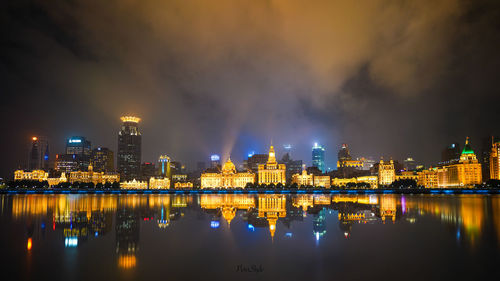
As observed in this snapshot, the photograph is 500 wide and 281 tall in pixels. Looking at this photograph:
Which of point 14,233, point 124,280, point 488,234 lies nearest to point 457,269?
point 488,234

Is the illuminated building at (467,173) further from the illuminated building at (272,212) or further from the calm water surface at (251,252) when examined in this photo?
the calm water surface at (251,252)

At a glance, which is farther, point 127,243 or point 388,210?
point 388,210

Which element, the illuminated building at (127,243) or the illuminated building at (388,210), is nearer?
the illuminated building at (127,243)

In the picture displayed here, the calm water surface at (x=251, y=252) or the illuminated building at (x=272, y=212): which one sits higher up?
the calm water surface at (x=251, y=252)

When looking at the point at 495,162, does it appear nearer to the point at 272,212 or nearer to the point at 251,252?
the point at 272,212

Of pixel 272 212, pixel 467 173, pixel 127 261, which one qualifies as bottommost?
pixel 272 212

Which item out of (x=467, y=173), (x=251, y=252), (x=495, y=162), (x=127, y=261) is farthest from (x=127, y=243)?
(x=467, y=173)

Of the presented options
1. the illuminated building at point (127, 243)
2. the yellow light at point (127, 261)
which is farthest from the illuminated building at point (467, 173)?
the yellow light at point (127, 261)

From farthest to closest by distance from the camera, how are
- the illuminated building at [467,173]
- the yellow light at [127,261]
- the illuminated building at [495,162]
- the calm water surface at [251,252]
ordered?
1. the illuminated building at [467,173]
2. the illuminated building at [495,162]
3. the yellow light at [127,261]
4. the calm water surface at [251,252]

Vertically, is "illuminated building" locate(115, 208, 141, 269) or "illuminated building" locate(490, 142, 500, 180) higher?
"illuminated building" locate(490, 142, 500, 180)

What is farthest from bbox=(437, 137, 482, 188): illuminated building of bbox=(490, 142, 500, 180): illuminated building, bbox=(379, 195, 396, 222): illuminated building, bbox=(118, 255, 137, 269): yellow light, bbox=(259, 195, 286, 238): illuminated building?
bbox=(118, 255, 137, 269): yellow light

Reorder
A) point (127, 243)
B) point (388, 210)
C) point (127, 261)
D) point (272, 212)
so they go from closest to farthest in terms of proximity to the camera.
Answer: point (127, 261)
point (127, 243)
point (272, 212)
point (388, 210)

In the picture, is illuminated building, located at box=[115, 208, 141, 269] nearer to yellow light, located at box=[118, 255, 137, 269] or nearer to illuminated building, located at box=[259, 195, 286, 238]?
yellow light, located at box=[118, 255, 137, 269]

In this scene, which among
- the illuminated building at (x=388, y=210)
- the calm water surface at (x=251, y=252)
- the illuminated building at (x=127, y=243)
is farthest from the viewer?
the illuminated building at (x=388, y=210)
